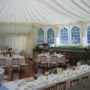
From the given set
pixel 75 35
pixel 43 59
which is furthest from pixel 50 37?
pixel 43 59

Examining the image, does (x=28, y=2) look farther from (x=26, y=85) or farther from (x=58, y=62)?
(x=26, y=85)

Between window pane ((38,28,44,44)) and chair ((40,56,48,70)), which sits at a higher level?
window pane ((38,28,44,44))

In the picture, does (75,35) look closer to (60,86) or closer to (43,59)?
(43,59)

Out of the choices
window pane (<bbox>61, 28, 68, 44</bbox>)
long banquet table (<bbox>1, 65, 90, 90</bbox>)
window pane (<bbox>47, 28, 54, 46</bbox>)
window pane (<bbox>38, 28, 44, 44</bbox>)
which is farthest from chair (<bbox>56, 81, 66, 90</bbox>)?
Answer: window pane (<bbox>47, 28, 54, 46</bbox>)

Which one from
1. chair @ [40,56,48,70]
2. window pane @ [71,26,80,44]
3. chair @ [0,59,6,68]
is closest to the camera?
chair @ [0,59,6,68]

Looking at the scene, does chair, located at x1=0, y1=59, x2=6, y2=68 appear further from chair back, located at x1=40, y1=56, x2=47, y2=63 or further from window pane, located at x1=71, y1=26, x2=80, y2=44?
window pane, located at x1=71, y1=26, x2=80, y2=44

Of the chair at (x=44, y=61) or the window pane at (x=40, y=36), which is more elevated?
the window pane at (x=40, y=36)

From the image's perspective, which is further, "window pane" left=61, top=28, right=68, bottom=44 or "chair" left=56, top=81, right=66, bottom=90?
"window pane" left=61, top=28, right=68, bottom=44

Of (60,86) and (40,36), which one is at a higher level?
(40,36)

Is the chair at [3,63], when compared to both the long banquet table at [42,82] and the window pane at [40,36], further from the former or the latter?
the window pane at [40,36]

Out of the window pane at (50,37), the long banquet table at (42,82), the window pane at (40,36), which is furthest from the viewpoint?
the window pane at (50,37)

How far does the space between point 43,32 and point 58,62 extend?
5721 millimetres

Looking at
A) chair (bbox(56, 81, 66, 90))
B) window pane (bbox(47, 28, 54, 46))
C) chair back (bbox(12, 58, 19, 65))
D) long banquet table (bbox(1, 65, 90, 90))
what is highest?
window pane (bbox(47, 28, 54, 46))

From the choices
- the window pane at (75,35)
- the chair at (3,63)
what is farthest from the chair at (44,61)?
the window pane at (75,35)
